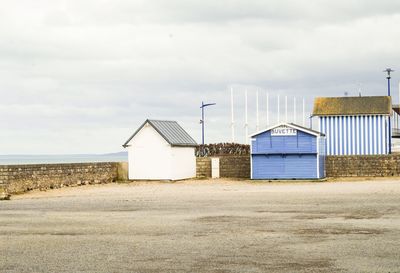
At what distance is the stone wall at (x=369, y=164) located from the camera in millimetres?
42406

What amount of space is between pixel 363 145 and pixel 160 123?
50.6 ft

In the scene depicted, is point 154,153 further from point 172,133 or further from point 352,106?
point 352,106

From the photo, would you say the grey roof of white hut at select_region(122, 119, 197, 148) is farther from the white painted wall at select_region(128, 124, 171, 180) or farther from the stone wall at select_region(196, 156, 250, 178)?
the stone wall at select_region(196, 156, 250, 178)

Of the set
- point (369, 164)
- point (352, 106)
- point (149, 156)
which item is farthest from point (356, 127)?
point (149, 156)

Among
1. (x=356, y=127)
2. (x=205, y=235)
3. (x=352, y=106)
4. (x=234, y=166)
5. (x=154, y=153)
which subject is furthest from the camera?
(x=352, y=106)

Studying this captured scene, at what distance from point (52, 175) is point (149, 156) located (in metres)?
8.07

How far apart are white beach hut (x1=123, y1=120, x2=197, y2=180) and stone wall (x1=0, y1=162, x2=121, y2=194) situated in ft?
4.99

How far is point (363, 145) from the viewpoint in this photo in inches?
1986

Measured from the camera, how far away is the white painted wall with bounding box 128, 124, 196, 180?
4219 centimetres

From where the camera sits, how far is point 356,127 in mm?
50812

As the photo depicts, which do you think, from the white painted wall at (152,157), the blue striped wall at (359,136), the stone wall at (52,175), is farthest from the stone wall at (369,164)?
the stone wall at (52,175)

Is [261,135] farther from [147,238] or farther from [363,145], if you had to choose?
[147,238]

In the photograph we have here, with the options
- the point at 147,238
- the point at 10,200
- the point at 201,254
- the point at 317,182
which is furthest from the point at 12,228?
the point at 317,182

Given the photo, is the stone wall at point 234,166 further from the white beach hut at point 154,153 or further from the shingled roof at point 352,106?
the shingled roof at point 352,106
